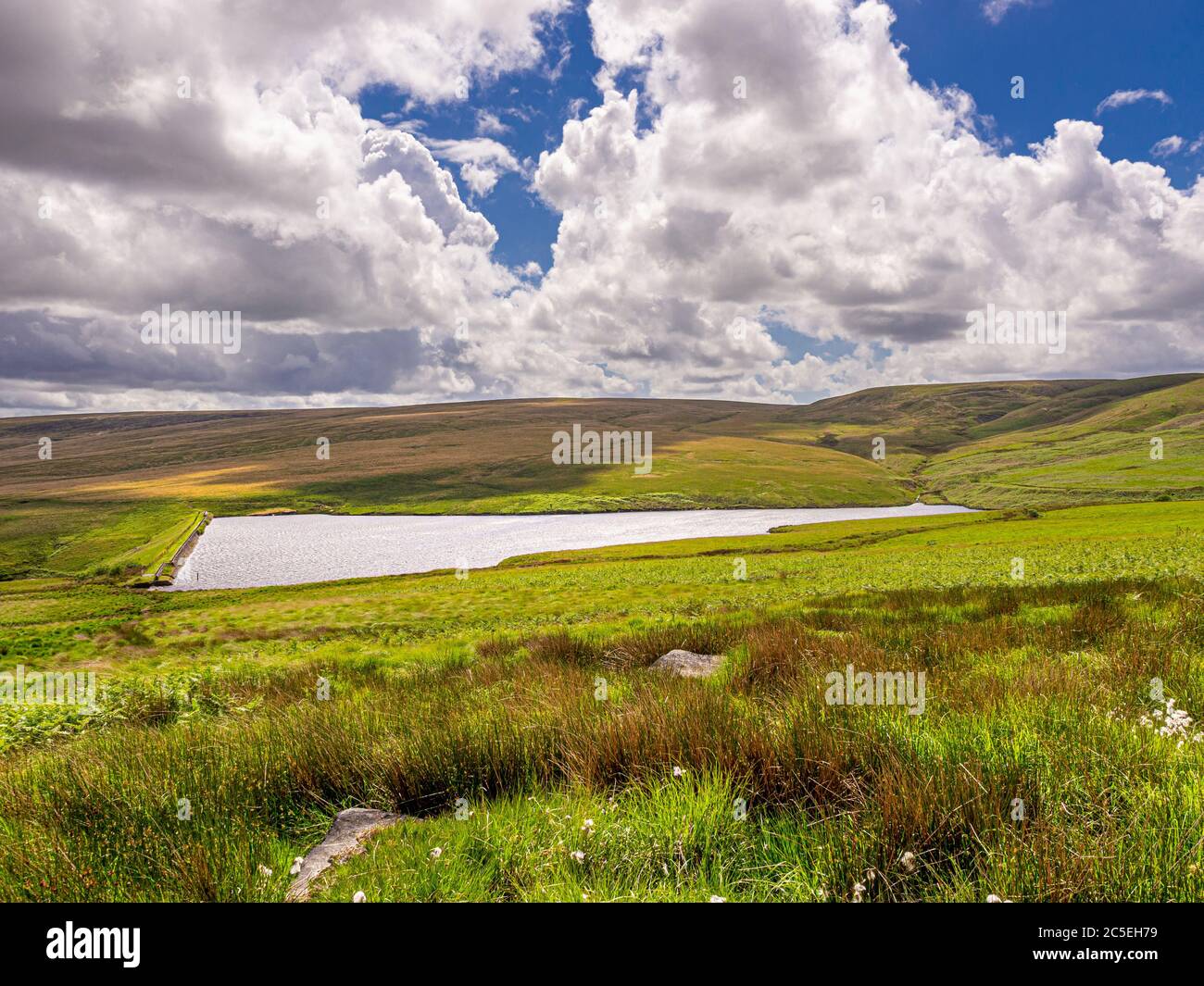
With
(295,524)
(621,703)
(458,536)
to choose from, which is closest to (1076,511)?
(458,536)

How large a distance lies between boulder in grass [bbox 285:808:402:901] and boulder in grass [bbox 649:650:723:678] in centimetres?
510

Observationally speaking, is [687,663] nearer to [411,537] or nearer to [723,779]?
[723,779]

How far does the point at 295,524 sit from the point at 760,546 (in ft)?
340

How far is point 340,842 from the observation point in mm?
3871

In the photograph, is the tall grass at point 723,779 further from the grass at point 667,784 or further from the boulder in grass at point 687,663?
the boulder in grass at point 687,663

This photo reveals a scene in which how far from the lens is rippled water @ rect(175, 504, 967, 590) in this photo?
7856 centimetres

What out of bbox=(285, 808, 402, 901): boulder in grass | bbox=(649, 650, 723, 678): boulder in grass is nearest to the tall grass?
bbox=(285, 808, 402, 901): boulder in grass

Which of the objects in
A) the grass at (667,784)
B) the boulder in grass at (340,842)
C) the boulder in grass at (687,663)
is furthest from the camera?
the boulder in grass at (687,663)

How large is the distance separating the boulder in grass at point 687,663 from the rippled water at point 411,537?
223 feet

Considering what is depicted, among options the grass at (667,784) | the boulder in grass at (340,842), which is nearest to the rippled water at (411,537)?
the grass at (667,784)

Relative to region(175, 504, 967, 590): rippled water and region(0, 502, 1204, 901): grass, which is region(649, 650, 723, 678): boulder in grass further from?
region(175, 504, 967, 590): rippled water

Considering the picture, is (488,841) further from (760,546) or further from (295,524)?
(295,524)

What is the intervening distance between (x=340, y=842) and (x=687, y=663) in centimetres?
Result: 630

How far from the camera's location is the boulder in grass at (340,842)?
3266 millimetres
